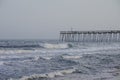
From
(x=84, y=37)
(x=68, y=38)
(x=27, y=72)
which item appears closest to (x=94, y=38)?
(x=84, y=37)

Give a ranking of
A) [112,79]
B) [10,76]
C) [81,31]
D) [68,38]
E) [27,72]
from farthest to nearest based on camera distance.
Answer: [68,38] → [81,31] → [27,72] → [10,76] → [112,79]

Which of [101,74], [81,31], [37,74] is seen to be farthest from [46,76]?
[81,31]

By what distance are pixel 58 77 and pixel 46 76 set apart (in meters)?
0.83

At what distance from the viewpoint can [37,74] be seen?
17156mm

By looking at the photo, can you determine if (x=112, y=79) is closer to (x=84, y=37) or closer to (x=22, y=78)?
(x=22, y=78)

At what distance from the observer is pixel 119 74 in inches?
659

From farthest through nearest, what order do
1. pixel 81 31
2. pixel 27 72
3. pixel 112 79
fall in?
pixel 81 31, pixel 27 72, pixel 112 79

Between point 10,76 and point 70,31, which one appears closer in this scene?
point 10,76

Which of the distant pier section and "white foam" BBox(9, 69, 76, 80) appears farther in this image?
the distant pier section

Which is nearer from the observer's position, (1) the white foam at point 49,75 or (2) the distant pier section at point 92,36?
(1) the white foam at point 49,75

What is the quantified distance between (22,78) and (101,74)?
485cm

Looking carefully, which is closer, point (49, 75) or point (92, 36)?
point (49, 75)

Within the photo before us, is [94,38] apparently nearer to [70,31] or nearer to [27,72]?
[70,31]

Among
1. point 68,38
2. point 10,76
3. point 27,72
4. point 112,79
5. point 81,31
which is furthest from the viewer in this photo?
point 68,38
